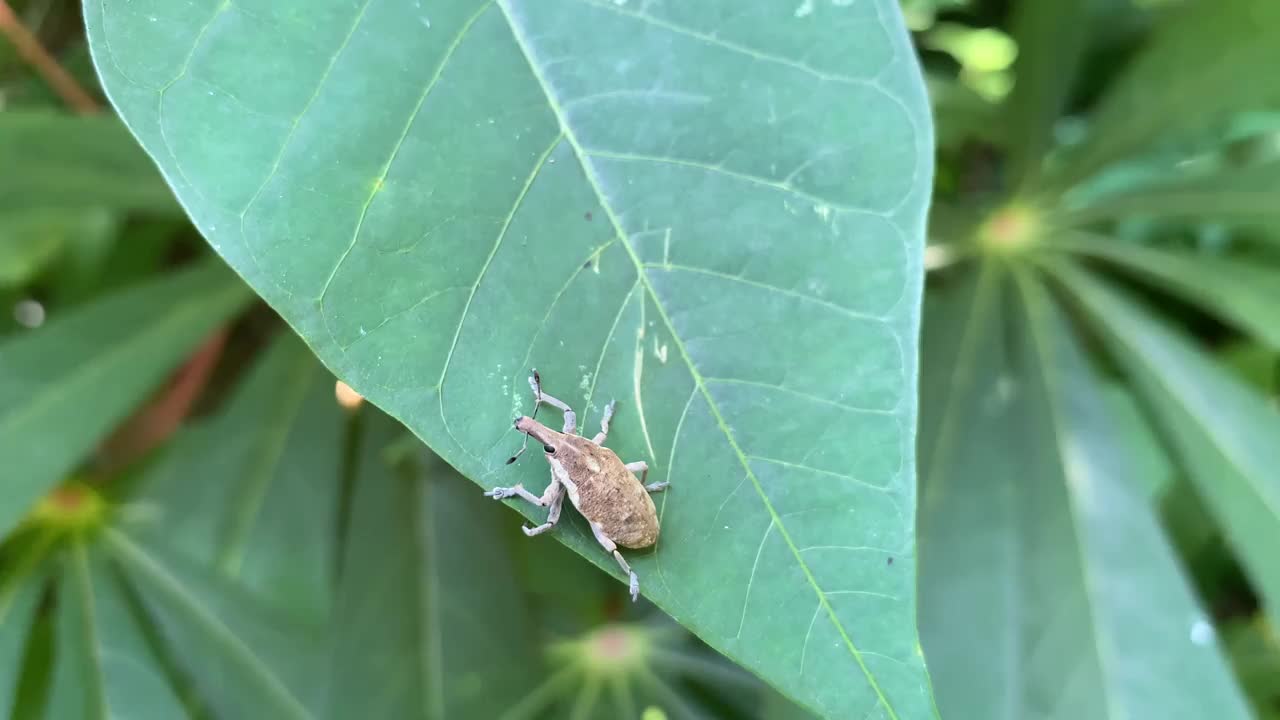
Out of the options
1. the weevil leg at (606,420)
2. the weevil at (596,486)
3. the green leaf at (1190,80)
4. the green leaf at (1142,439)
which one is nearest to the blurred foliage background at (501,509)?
the green leaf at (1190,80)

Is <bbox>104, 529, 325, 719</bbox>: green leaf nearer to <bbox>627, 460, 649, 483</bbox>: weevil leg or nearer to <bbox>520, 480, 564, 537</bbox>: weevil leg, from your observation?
<bbox>520, 480, 564, 537</bbox>: weevil leg

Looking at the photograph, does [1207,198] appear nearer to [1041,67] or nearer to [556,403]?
[1041,67]

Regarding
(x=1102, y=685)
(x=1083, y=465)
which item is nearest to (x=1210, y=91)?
(x=1083, y=465)

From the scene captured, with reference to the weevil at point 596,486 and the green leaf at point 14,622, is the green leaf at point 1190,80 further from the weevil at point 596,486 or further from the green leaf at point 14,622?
the green leaf at point 14,622

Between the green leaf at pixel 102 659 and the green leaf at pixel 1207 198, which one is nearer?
the green leaf at pixel 102 659

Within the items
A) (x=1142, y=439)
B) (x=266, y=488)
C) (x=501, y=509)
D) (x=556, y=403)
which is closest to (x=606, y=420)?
(x=556, y=403)

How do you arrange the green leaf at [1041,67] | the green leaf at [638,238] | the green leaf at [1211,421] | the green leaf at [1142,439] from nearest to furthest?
the green leaf at [638,238]
the green leaf at [1211,421]
the green leaf at [1041,67]
the green leaf at [1142,439]
